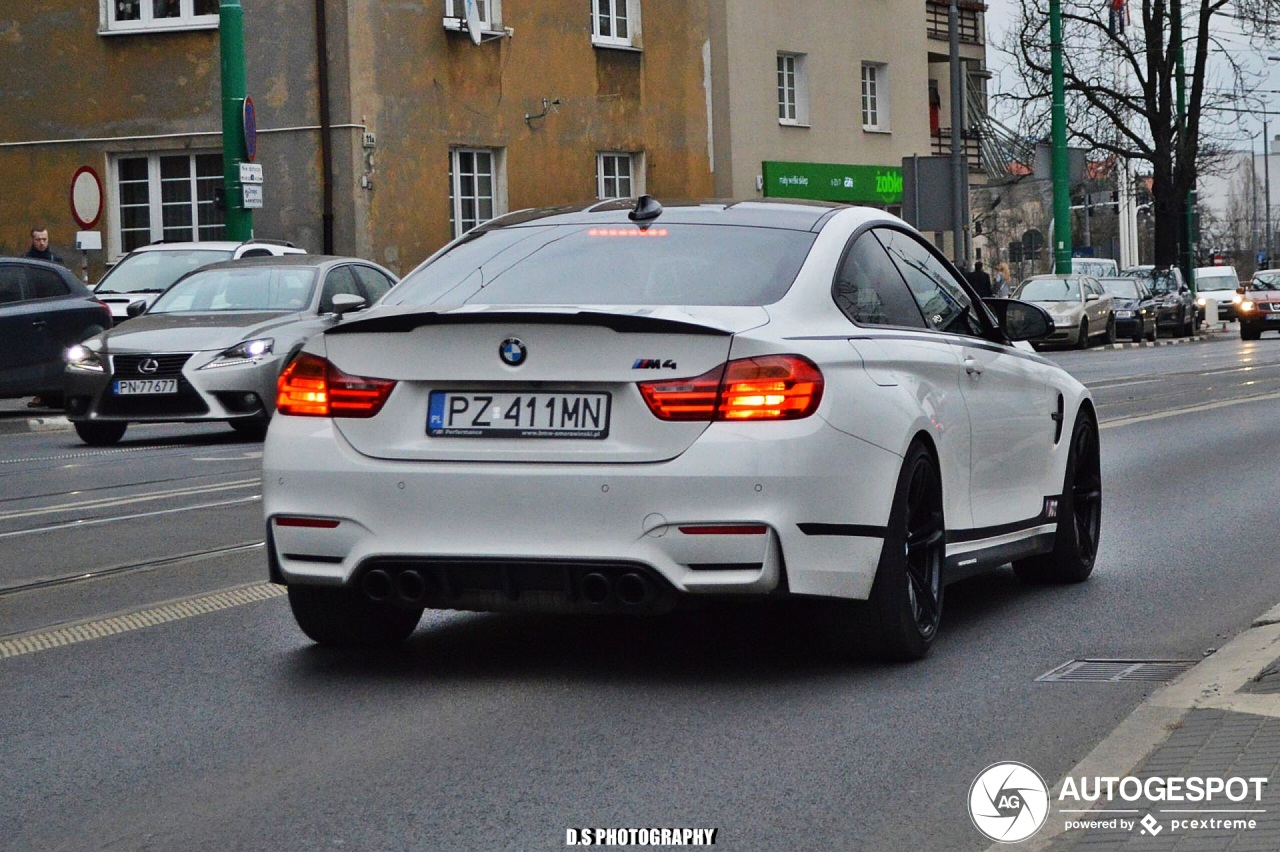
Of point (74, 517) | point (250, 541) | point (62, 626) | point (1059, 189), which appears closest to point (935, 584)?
point (62, 626)

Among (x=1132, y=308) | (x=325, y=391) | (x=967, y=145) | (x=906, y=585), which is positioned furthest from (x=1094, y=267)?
(x=325, y=391)

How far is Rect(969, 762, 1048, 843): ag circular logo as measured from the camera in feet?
14.8

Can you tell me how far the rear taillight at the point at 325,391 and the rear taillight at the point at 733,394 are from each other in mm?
845

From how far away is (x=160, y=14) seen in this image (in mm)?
32469

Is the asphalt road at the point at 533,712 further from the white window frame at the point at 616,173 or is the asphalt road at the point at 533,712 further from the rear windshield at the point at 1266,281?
the rear windshield at the point at 1266,281

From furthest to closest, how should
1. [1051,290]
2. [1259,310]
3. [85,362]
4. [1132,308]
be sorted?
[1259,310] → [1132,308] → [1051,290] → [85,362]

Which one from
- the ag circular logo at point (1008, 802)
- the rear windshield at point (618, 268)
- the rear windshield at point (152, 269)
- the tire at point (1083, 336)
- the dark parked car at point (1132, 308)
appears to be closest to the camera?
the ag circular logo at point (1008, 802)

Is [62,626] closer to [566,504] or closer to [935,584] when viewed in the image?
[566,504]

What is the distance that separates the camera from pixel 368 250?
32.1m

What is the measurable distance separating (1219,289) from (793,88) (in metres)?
25.5

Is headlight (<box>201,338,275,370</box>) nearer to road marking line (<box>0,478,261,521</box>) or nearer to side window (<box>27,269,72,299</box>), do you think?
road marking line (<box>0,478,261,521</box>)

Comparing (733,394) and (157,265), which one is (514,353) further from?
(157,265)

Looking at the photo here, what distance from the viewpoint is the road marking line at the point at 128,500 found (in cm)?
1188

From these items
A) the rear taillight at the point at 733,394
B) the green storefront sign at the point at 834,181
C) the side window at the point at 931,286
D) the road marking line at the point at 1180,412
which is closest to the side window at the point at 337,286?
the road marking line at the point at 1180,412
